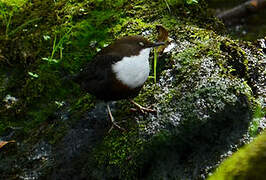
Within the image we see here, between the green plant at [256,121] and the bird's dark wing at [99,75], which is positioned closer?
the bird's dark wing at [99,75]

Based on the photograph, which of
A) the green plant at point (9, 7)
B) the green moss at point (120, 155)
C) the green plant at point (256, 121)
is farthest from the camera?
the green plant at point (9, 7)

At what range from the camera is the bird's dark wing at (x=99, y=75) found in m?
3.16

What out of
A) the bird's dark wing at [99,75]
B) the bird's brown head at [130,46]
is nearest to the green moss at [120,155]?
the bird's dark wing at [99,75]

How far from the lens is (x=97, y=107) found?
11.7ft

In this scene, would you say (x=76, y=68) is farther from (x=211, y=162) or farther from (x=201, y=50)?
(x=211, y=162)

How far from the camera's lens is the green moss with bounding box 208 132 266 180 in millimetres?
3109

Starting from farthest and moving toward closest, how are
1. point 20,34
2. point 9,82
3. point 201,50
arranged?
point 20,34
point 9,82
point 201,50

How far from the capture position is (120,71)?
3.09 m

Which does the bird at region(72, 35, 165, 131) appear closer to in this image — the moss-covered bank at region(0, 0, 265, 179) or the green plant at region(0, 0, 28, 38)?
the moss-covered bank at region(0, 0, 265, 179)

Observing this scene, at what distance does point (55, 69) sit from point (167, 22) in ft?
4.26

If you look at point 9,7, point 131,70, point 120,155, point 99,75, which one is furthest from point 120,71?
point 9,7

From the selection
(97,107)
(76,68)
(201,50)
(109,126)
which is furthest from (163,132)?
(76,68)

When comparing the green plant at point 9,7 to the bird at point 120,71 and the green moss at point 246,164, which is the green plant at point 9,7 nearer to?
the bird at point 120,71

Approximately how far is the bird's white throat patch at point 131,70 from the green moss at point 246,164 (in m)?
1.02
